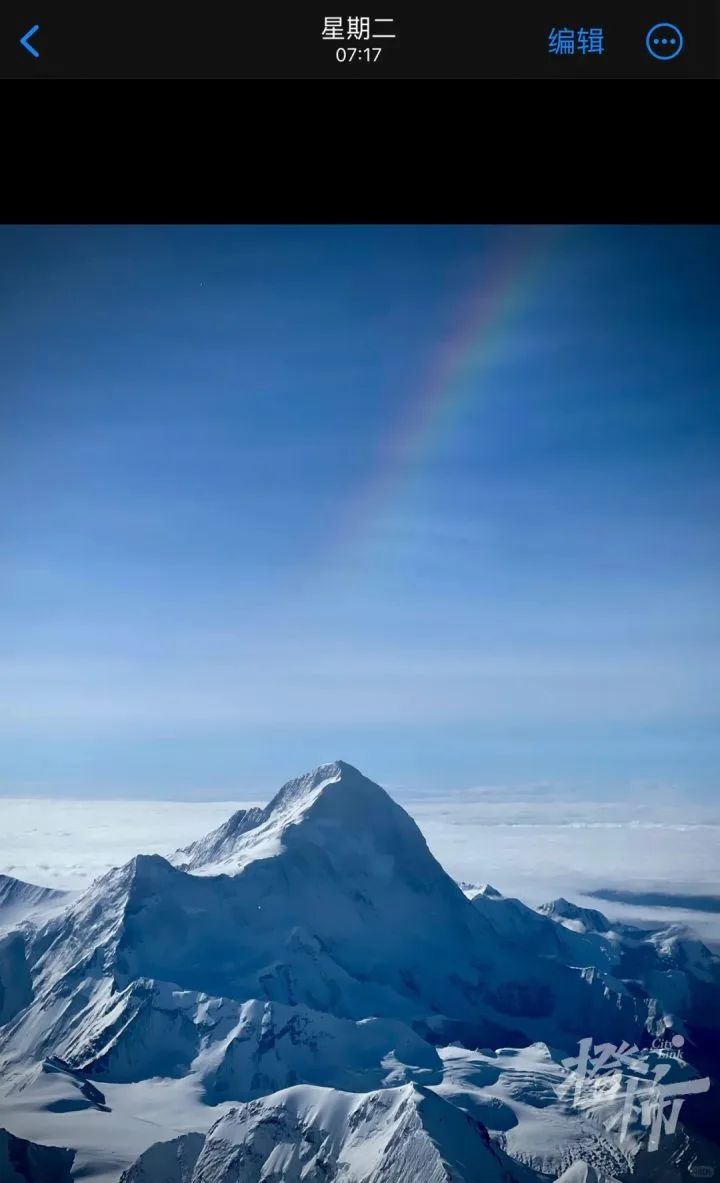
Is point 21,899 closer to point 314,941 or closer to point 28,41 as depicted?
point 314,941

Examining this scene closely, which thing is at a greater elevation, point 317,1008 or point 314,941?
point 314,941

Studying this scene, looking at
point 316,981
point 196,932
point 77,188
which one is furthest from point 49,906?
point 77,188

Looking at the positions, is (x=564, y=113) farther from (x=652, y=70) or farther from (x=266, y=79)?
(x=266, y=79)

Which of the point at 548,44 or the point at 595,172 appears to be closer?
the point at 548,44

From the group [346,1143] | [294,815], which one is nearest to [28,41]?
[346,1143]

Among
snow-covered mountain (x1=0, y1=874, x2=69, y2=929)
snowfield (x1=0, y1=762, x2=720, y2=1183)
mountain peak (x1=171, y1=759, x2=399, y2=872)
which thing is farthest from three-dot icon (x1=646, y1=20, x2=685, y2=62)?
snow-covered mountain (x1=0, y1=874, x2=69, y2=929)
